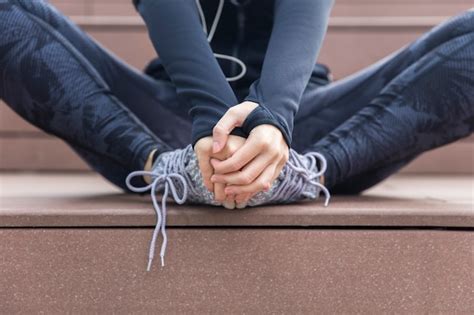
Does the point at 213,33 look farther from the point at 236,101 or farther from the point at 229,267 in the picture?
the point at 229,267

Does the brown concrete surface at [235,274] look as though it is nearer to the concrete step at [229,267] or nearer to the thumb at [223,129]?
the concrete step at [229,267]

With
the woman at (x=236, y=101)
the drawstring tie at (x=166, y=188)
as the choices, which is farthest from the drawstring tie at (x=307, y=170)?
the drawstring tie at (x=166, y=188)

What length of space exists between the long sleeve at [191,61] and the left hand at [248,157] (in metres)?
0.02

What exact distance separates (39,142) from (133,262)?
97cm

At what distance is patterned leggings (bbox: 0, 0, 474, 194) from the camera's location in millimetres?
894

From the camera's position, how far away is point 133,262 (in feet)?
2.60

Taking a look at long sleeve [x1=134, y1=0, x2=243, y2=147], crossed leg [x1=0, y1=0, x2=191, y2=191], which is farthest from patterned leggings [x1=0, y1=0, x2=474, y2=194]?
long sleeve [x1=134, y1=0, x2=243, y2=147]

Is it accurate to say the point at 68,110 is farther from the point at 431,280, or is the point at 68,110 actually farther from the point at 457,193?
the point at 457,193

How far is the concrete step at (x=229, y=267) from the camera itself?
0.79 m

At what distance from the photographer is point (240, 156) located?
0.72 meters

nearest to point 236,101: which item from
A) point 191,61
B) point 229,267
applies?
point 191,61

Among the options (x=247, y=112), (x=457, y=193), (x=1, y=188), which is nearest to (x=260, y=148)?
(x=247, y=112)

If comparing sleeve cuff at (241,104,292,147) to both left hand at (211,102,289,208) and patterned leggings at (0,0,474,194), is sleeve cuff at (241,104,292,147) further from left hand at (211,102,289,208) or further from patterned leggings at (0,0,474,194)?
patterned leggings at (0,0,474,194)

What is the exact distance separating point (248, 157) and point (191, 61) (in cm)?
16
